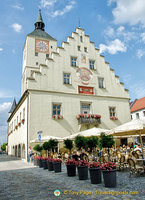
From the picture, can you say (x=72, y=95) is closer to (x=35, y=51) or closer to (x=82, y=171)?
(x=35, y=51)

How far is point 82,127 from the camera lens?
74.3ft

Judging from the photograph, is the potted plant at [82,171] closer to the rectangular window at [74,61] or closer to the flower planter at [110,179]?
the flower planter at [110,179]

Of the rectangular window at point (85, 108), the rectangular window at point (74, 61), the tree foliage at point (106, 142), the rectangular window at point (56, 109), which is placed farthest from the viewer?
the rectangular window at point (74, 61)

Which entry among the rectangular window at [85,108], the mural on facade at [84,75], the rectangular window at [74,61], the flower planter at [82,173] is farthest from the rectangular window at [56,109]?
the flower planter at [82,173]

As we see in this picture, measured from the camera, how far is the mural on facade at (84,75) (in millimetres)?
24547

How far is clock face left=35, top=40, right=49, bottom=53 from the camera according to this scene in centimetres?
3229

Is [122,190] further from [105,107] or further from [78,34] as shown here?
[78,34]

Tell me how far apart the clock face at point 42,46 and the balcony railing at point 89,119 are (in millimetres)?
16189

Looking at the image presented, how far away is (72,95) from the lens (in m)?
23.3

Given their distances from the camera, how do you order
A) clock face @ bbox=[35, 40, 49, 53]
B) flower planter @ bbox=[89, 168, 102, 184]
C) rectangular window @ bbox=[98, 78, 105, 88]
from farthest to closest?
clock face @ bbox=[35, 40, 49, 53] < rectangular window @ bbox=[98, 78, 105, 88] < flower planter @ bbox=[89, 168, 102, 184]

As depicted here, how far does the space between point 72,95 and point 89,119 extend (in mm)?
3809

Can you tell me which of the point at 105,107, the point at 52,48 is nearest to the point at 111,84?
the point at 105,107

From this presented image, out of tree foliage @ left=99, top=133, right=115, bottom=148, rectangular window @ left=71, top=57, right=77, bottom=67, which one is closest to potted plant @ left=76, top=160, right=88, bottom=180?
tree foliage @ left=99, top=133, right=115, bottom=148

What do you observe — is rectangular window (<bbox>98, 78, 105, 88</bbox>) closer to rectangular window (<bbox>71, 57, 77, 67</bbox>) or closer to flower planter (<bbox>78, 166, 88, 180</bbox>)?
rectangular window (<bbox>71, 57, 77, 67</bbox>)
